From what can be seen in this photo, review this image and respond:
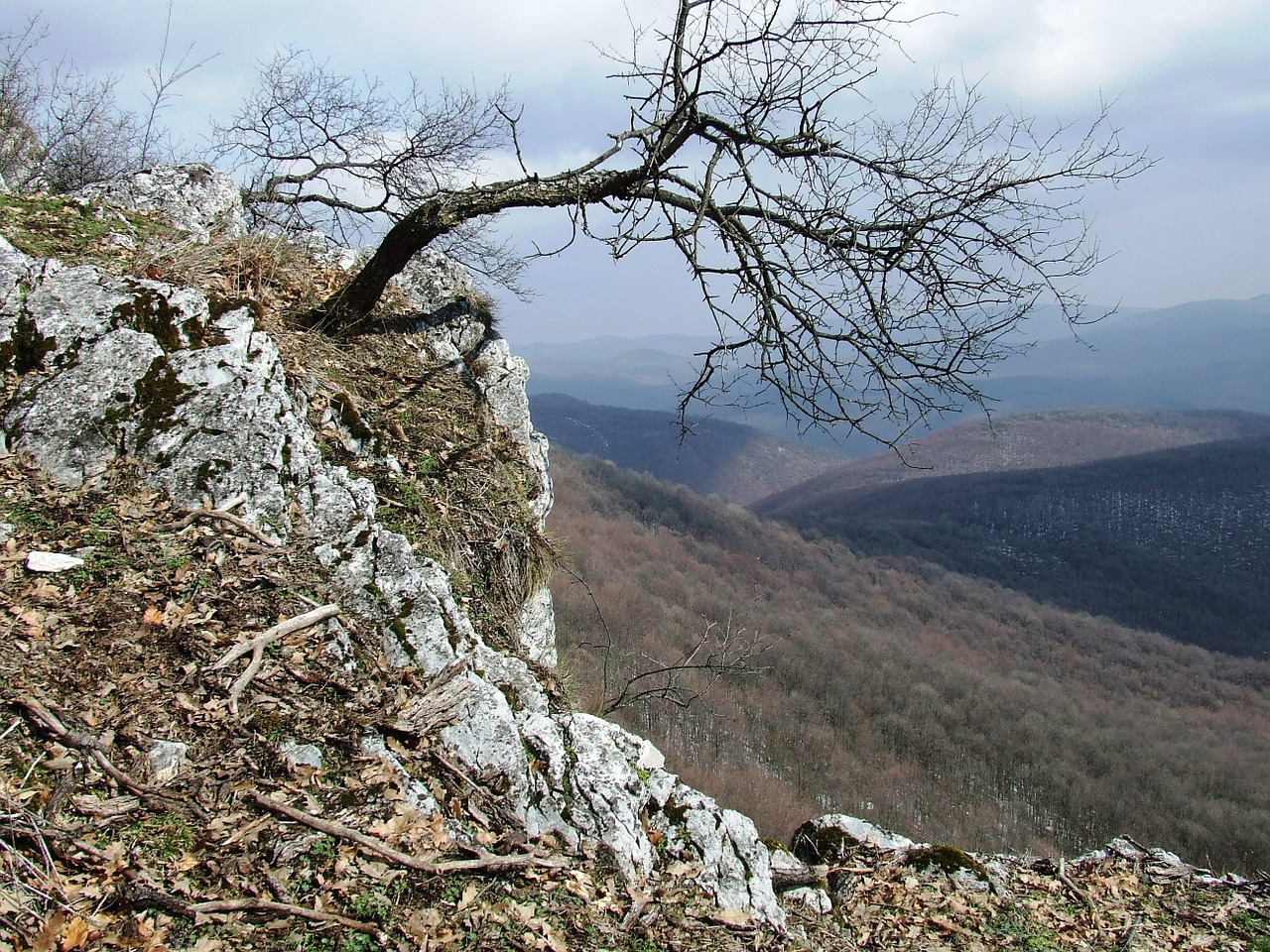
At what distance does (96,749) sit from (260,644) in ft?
2.61

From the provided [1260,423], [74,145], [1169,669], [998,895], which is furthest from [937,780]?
[1260,423]

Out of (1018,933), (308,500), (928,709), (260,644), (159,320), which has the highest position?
(159,320)

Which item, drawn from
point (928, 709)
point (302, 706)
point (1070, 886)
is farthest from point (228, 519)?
point (928, 709)

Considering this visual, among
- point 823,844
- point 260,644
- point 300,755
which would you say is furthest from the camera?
point 823,844

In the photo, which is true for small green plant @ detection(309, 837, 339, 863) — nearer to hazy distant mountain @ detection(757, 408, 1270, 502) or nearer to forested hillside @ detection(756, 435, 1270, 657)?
forested hillside @ detection(756, 435, 1270, 657)

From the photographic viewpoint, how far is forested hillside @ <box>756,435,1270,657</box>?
334 feet

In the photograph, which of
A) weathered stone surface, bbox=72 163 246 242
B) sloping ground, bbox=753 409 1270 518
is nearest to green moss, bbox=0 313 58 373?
weathered stone surface, bbox=72 163 246 242

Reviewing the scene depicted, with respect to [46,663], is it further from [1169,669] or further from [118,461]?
[1169,669]

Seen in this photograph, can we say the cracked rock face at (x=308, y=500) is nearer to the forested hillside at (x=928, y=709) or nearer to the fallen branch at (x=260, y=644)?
the fallen branch at (x=260, y=644)

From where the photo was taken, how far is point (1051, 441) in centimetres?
17888

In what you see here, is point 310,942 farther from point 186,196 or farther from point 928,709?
point 928,709

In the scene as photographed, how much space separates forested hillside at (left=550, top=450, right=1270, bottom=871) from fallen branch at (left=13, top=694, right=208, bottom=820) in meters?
35.1

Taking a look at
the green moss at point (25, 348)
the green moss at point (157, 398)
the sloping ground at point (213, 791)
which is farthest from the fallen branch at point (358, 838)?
the green moss at point (25, 348)

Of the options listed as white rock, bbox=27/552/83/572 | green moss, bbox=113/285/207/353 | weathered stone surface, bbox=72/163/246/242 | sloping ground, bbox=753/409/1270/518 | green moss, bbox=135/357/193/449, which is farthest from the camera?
sloping ground, bbox=753/409/1270/518
